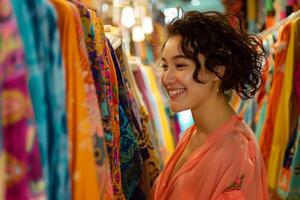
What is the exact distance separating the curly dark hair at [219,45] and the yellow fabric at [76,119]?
0.48 m

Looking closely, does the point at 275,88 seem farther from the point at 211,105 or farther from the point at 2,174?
the point at 2,174

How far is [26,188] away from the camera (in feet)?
1.67

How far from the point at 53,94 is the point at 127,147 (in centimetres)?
57

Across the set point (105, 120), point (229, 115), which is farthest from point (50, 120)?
point (229, 115)

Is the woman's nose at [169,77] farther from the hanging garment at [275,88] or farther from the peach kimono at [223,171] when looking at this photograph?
the hanging garment at [275,88]

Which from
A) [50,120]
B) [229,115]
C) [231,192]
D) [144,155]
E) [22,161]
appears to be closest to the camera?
[22,161]

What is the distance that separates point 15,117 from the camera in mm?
501

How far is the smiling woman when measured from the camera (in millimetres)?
1053

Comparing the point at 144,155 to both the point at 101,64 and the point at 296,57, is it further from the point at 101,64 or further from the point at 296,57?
the point at 296,57

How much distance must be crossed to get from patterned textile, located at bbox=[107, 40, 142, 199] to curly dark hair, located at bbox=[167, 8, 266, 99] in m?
0.20

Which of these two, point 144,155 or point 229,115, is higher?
point 229,115

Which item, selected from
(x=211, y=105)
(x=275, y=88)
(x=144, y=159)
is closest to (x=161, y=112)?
(x=275, y=88)

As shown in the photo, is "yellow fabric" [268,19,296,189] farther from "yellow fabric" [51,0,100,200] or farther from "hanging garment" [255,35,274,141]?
"yellow fabric" [51,0,100,200]

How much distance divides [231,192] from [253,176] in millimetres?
81
